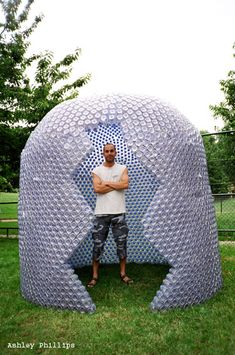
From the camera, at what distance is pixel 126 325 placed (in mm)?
3998

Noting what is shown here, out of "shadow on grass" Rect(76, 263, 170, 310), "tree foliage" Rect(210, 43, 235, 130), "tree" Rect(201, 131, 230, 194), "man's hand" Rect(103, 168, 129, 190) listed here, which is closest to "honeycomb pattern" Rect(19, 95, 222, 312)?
"man's hand" Rect(103, 168, 129, 190)

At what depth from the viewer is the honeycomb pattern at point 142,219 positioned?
442 centimetres

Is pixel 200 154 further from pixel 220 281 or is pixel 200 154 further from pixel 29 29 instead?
pixel 29 29

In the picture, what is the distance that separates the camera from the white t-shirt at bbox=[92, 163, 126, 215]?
484 cm

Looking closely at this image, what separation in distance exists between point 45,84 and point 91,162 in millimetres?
6094

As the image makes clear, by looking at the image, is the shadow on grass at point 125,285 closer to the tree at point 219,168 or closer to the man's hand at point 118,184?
the man's hand at point 118,184

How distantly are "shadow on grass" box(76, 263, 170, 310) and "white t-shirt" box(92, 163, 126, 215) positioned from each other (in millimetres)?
1002

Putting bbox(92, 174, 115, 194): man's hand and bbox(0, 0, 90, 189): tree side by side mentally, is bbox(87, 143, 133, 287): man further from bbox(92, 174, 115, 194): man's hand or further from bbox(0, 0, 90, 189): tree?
bbox(0, 0, 90, 189): tree

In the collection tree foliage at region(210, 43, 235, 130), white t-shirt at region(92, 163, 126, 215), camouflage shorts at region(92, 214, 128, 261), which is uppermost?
tree foliage at region(210, 43, 235, 130)

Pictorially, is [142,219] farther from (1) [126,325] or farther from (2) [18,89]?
(2) [18,89]

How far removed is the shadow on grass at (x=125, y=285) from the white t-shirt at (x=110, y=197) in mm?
1002

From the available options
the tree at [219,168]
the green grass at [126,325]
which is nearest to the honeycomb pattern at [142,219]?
the green grass at [126,325]

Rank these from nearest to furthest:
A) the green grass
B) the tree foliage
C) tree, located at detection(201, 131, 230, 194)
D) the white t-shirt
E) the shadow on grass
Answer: the green grass → the shadow on grass → the white t-shirt → tree, located at detection(201, 131, 230, 194) → the tree foliage

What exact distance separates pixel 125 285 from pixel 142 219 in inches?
47.7
